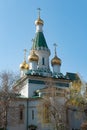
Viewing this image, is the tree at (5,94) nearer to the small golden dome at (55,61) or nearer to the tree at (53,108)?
the tree at (53,108)

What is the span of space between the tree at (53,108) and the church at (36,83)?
280 mm

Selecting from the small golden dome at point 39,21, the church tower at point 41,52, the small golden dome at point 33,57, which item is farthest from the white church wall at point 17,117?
the small golden dome at point 39,21

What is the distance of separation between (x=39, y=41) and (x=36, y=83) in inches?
265

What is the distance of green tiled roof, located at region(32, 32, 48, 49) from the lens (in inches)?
1787

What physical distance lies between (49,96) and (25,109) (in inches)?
186

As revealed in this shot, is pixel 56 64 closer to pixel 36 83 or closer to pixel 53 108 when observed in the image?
pixel 36 83

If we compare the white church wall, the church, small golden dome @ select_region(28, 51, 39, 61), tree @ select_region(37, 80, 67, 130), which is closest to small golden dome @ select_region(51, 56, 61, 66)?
the church

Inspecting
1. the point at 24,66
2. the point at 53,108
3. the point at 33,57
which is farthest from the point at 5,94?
the point at 24,66

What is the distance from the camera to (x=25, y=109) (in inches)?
1563

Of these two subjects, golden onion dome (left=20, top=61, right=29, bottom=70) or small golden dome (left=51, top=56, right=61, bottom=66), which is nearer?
small golden dome (left=51, top=56, right=61, bottom=66)

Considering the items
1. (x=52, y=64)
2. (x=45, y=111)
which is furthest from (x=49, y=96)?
(x=52, y=64)

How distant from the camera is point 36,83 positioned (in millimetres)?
42250

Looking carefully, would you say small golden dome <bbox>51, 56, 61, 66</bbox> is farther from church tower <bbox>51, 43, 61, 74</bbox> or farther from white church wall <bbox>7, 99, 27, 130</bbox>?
white church wall <bbox>7, 99, 27, 130</bbox>

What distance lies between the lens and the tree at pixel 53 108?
3562 centimetres
